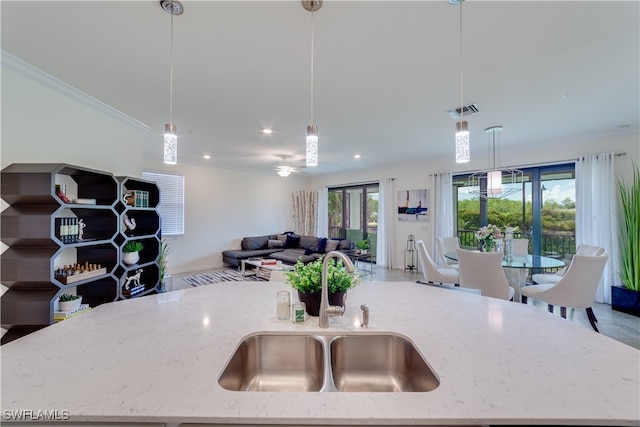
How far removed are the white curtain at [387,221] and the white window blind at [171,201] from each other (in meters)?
4.83

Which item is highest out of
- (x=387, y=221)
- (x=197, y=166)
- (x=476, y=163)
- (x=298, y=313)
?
(x=197, y=166)

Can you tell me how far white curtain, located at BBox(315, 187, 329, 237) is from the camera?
814cm

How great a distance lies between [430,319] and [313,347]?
62 cm

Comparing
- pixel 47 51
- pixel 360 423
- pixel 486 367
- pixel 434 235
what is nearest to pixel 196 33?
pixel 47 51

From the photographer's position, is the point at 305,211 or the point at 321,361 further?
the point at 305,211

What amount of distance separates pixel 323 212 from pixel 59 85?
21.0ft

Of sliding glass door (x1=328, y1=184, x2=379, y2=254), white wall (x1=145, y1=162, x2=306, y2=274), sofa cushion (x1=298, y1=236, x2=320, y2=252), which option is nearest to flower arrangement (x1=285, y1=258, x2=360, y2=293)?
sofa cushion (x1=298, y1=236, x2=320, y2=252)

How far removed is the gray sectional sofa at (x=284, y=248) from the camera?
242 inches

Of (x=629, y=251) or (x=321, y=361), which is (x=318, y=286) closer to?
(x=321, y=361)

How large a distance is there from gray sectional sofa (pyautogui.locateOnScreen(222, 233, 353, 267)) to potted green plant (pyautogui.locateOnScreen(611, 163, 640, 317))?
4302 millimetres

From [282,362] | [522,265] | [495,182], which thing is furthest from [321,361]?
[495,182]

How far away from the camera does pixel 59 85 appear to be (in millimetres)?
2379

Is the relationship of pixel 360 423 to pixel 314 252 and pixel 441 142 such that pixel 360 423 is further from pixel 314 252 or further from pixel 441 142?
pixel 314 252

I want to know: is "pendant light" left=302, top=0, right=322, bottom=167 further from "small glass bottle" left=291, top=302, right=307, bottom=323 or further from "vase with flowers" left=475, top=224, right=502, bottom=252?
"vase with flowers" left=475, top=224, right=502, bottom=252
